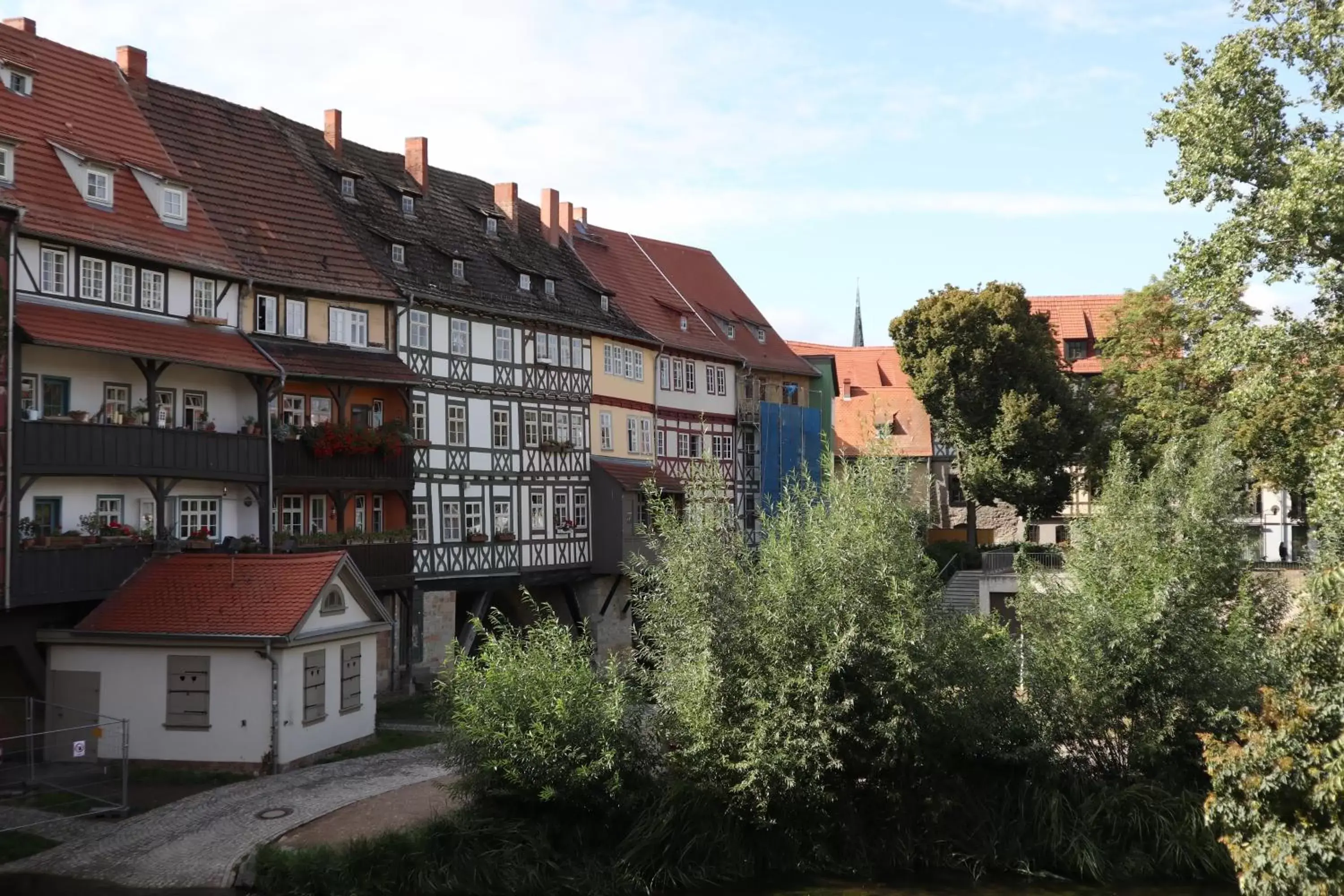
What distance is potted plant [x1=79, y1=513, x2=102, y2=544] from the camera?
2244 cm

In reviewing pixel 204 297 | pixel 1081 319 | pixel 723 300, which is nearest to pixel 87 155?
pixel 204 297

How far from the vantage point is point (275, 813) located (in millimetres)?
19391

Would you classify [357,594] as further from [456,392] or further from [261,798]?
[456,392]

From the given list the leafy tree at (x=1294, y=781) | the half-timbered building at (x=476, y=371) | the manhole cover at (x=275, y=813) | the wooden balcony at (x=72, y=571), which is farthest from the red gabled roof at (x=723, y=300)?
the leafy tree at (x=1294, y=781)

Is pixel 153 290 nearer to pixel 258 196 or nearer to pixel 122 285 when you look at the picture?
pixel 122 285

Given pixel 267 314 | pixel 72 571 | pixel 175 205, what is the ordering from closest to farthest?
pixel 72 571, pixel 175 205, pixel 267 314

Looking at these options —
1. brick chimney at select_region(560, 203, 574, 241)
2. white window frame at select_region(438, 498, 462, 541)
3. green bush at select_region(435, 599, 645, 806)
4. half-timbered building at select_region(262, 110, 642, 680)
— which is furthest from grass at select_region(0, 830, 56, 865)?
brick chimney at select_region(560, 203, 574, 241)

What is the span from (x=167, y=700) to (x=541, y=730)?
716 centimetres

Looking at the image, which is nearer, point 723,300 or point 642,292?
point 642,292

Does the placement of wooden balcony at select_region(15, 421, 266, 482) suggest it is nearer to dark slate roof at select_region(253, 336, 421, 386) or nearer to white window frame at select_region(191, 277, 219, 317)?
dark slate roof at select_region(253, 336, 421, 386)

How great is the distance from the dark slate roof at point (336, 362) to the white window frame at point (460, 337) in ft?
6.16

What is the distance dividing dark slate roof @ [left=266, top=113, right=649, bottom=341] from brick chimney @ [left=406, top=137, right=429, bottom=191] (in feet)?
0.66

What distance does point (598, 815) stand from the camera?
1869cm

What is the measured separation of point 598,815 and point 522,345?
16.5m
